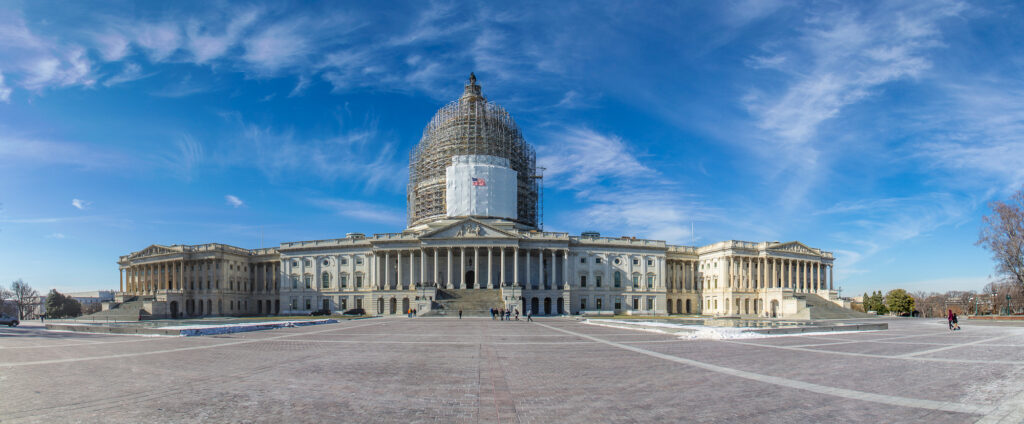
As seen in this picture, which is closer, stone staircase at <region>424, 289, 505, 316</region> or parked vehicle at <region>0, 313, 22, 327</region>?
parked vehicle at <region>0, 313, 22, 327</region>

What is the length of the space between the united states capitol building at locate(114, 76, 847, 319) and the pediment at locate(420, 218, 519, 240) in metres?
0.16

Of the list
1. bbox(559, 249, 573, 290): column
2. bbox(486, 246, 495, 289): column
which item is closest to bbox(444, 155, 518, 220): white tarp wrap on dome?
bbox(486, 246, 495, 289): column

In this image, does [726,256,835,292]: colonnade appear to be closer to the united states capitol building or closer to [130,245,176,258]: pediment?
the united states capitol building

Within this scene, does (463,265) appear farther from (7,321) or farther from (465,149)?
(7,321)

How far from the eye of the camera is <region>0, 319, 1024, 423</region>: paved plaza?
1084 cm

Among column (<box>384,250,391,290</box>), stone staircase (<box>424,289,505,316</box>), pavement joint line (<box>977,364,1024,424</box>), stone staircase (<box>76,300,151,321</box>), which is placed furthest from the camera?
column (<box>384,250,391,290</box>)

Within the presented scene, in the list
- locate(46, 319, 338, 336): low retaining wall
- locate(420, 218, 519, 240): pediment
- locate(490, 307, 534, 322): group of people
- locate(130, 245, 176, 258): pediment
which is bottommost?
locate(490, 307, 534, 322): group of people

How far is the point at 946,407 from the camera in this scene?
11.6 meters

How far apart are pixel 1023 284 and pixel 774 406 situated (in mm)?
71447

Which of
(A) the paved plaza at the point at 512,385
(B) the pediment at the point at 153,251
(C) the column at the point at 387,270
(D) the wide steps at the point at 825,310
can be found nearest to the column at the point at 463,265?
(C) the column at the point at 387,270

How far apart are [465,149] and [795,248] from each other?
59376 mm

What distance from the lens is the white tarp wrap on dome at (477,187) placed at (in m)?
93.9

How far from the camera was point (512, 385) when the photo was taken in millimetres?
14234

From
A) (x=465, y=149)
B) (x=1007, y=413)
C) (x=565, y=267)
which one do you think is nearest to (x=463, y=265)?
(x=565, y=267)
